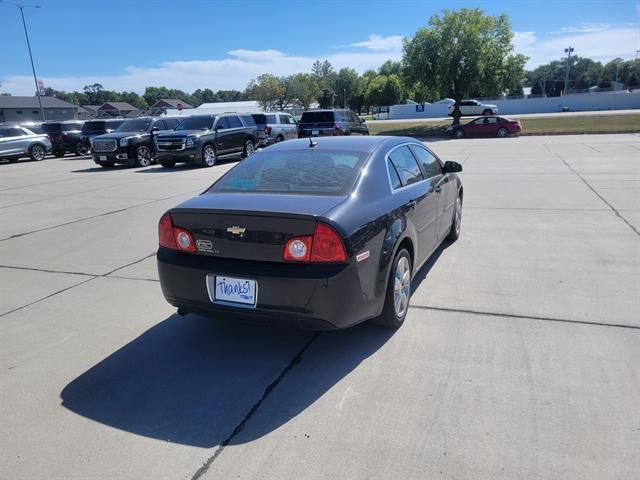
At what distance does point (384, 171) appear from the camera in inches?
163

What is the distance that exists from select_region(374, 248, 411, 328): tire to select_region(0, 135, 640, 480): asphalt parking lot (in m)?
0.13

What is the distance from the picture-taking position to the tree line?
33531mm

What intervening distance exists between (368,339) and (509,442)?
4.80 ft

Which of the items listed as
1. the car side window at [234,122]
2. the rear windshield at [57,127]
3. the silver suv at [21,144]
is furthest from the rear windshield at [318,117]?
the silver suv at [21,144]

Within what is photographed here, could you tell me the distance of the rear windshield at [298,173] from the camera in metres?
3.82

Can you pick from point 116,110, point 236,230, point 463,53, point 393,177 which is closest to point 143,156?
point 393,177

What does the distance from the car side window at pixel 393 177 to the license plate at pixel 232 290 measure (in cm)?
160

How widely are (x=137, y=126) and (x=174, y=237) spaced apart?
59.3ft

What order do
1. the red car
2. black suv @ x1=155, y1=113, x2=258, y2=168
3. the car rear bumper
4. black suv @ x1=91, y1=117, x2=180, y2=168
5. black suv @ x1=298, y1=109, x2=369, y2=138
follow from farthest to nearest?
the red car
black suv @ x1=298, y1=109, x2=369, y2=138
black suv @ x1=91, y1=117, x2=180, y2=168
black suv @ x1=155, y1=113, x2=258, y2=168
the car rear bumper

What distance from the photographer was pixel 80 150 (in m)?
25.7

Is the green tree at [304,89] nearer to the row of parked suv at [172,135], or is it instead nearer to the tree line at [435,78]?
the tree line at [435,78]

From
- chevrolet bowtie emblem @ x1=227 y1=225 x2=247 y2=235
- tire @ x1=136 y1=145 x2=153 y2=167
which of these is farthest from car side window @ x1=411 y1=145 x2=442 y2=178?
tire @ x1=136 y1=145 x2=153 y2=167

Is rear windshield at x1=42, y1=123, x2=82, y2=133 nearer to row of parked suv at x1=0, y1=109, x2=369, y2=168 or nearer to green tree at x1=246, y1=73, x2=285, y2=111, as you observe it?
row of parked suv at x1=0, y1=109, x2=369, y2=168

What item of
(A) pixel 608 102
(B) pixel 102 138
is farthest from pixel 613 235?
(A) pixel 608 102
